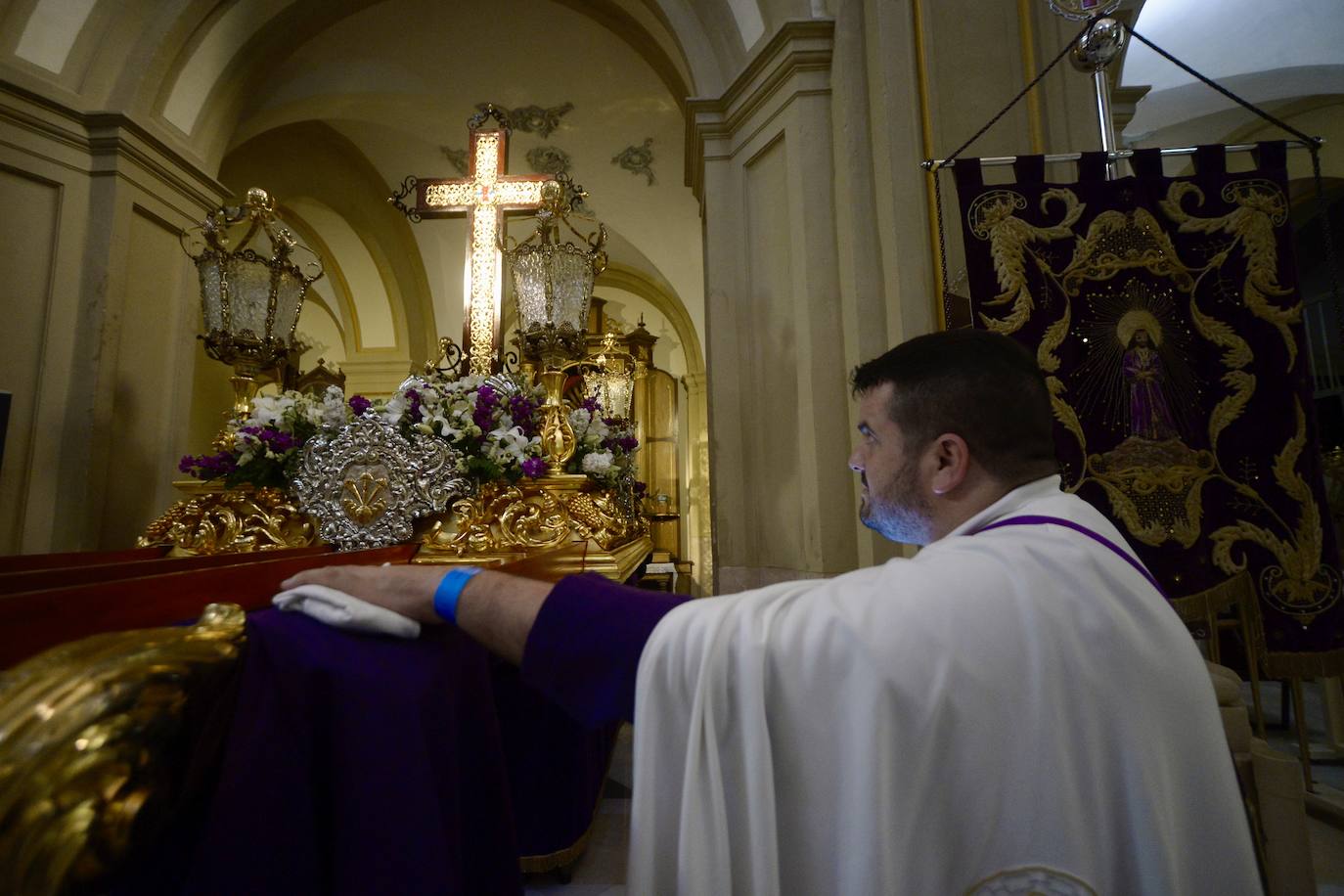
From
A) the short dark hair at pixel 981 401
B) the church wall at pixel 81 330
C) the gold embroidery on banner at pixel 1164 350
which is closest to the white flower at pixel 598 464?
the gold embroidery on banner at pixel 1164 350

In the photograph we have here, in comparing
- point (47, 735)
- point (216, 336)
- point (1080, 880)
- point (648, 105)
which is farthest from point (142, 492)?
point (648, 105)

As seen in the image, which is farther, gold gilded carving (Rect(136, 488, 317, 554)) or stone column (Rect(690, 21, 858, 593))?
stone column (Rect(690, 21, 858, 593))

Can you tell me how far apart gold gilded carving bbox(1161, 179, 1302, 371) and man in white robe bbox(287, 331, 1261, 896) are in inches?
68.0

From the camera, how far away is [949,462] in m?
0.94

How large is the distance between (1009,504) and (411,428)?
6.21ft

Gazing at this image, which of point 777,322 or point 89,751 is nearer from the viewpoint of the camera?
point 89,751

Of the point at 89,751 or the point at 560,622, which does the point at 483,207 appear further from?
the point at 89,751

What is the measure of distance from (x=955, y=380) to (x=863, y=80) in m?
2.09

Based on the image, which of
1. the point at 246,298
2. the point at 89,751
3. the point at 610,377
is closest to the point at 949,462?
the point at 89,751

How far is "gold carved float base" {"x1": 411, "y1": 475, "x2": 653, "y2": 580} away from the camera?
1.90 metres

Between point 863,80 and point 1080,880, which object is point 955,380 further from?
point 863,80

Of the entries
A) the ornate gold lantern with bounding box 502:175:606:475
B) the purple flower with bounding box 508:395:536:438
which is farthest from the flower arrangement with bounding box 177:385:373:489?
the ornate gold lantern with bounding box 502:175:606:475

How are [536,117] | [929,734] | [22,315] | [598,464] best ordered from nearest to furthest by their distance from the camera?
[929,734], [598,464], [22,315], [536,117]

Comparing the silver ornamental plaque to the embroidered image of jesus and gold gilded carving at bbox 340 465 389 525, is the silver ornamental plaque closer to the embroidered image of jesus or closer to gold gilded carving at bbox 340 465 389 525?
gold gilded carving at bbox 340 465 389 525
